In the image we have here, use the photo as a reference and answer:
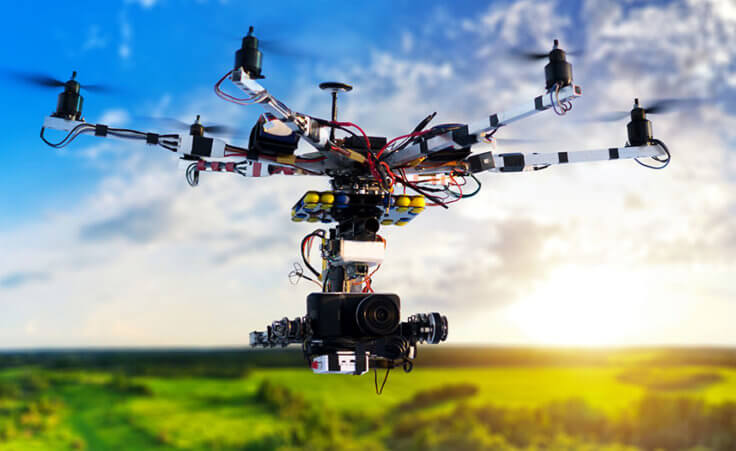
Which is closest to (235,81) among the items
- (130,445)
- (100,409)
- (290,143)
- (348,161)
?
(290,143)

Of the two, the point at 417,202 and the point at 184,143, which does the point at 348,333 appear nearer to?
the point at 417,202

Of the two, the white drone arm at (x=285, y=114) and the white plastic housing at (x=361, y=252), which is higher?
the white drone arm at (x=285, y=114)

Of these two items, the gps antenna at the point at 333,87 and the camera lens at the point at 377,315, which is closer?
the camera lens at the point at 377,315

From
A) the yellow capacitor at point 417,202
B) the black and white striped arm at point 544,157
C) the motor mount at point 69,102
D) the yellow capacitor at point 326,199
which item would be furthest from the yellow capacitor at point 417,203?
the motor mount at point 69,102

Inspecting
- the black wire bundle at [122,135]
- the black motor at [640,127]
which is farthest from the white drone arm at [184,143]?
the black motor at [640,127]

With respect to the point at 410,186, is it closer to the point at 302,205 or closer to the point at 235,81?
the point at 302,205

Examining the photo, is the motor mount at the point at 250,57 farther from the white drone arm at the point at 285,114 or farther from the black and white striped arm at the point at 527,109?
the black and white striped arm at the point at 527,109

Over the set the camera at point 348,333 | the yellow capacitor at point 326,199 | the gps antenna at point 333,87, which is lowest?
the camera at point 348,333

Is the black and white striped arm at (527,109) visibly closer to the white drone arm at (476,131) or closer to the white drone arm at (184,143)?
the white drone arm at (476,131)
